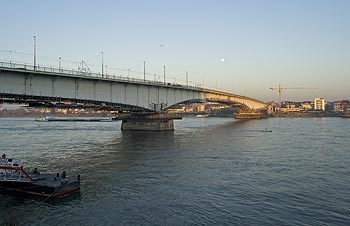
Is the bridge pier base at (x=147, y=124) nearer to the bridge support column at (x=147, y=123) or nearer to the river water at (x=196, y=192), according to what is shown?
the bridge support column at (x=147, y=123)

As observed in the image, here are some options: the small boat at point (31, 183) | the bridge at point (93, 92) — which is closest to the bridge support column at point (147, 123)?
the bridge at point (93, 92)

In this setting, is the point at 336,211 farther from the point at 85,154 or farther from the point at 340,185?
the point at 85,154

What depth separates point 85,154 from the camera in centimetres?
4422

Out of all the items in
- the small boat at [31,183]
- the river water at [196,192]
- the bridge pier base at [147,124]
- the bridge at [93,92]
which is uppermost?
the bridge at [93,92]

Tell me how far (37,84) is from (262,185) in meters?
38.6

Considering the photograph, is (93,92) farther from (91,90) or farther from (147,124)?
(147,124)

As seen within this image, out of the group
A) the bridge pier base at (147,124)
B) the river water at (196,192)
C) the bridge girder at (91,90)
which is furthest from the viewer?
the bridge pier base at (147,124)

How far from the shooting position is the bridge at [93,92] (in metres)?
47.3

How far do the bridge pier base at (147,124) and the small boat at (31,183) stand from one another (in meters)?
57.3

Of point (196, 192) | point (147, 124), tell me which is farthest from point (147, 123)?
point (196, 192)

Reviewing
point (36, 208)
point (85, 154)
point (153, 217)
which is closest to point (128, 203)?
point (153, 217)

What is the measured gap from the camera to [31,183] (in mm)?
23312

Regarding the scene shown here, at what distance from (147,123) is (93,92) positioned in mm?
24515

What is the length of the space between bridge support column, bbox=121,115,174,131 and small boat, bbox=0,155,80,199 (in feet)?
188
